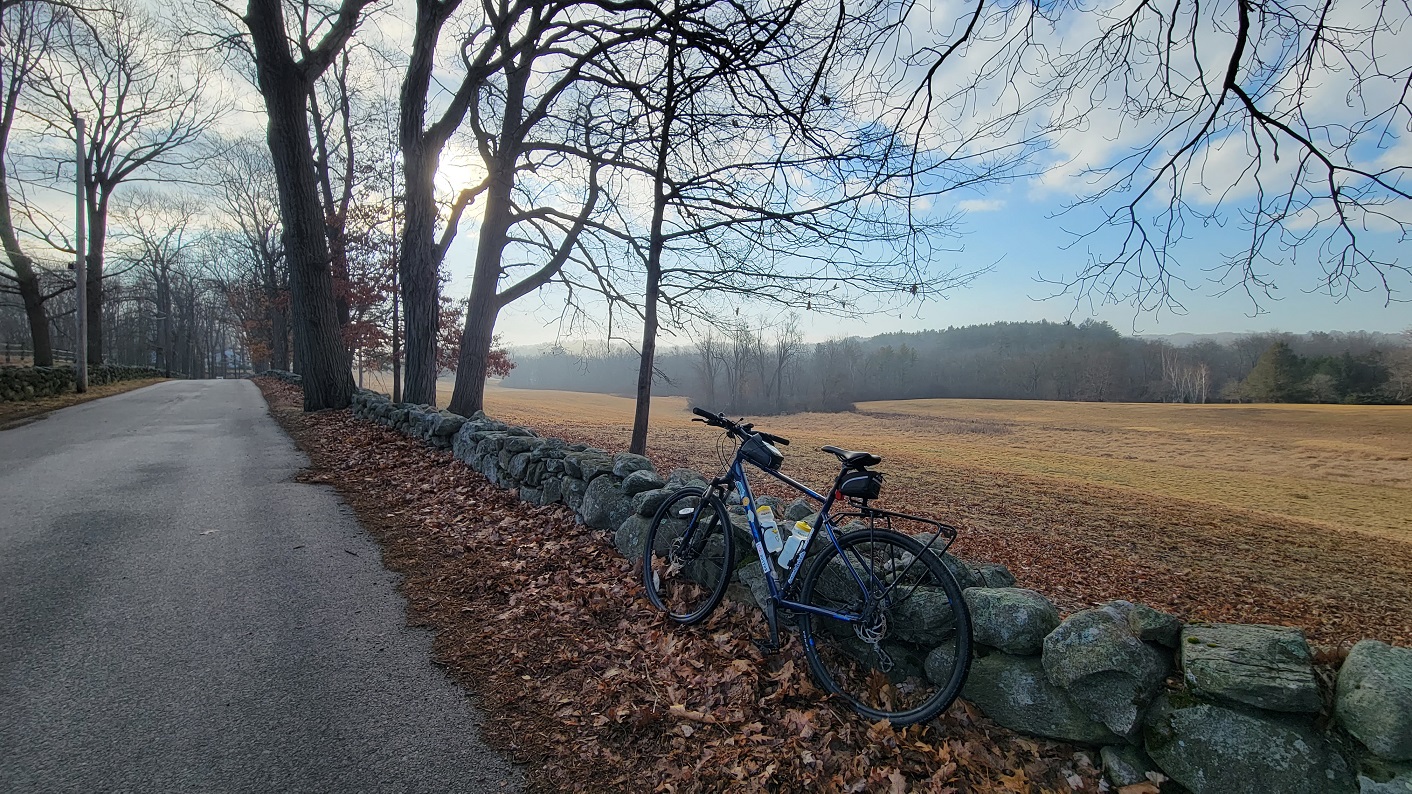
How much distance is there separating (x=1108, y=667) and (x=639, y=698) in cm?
204

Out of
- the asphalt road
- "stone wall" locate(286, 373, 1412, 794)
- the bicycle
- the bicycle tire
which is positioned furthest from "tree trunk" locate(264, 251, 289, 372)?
"stone wall" locate(286, 373, 1412, 794)

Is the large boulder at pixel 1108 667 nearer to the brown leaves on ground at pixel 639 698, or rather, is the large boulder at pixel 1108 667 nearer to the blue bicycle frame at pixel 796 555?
the brown leaves on ground at pixel 639 698

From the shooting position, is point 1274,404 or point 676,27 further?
point 1274,404

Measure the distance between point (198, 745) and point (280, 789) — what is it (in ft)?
1.67

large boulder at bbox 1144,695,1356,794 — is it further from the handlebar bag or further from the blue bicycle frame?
the handlebar bag

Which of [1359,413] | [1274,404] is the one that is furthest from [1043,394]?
[1359,413]

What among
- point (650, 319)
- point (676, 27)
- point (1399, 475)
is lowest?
point (1399, 475)

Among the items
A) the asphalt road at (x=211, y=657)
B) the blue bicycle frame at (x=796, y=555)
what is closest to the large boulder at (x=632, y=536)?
the blue bicycle frame at (x=796, y=555)

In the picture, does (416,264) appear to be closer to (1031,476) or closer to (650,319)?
(650,319)

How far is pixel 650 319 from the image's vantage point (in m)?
10.9

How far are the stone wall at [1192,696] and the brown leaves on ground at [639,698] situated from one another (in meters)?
0.19

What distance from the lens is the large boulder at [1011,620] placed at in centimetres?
257

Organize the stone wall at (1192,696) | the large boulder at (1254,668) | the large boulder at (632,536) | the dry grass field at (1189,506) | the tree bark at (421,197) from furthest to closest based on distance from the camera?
1. the tree bark at (421,197)
2. the dry grass field at (1189,506)
3. the large boulder at (632,536)
4. the large boulder at (1254,668)
5. the stone wall at (1192,696)

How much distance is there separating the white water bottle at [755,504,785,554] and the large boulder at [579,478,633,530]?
1.60m
